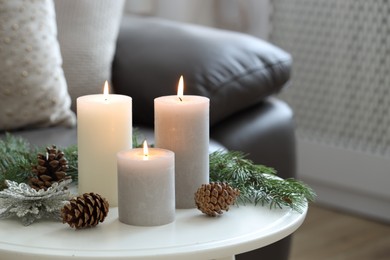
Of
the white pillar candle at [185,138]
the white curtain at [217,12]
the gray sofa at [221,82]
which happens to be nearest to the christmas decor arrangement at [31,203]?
the white pillar candle at [185,138]

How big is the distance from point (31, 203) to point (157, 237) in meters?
0.17

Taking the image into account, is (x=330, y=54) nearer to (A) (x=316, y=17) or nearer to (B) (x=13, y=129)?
(A) (x=316, y=17)

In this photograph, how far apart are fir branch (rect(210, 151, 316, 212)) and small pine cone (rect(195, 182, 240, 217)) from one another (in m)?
0.06

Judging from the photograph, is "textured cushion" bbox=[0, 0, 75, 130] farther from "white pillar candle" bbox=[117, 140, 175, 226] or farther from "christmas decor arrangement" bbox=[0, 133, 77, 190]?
"white pillar candle" bbox=[117, 140, 175, 226]

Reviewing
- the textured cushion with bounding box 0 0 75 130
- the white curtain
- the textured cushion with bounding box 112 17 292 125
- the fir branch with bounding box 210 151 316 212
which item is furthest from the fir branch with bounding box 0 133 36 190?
the white curtain

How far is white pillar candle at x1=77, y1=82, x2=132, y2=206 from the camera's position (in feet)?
3.45

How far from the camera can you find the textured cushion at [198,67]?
1753mm

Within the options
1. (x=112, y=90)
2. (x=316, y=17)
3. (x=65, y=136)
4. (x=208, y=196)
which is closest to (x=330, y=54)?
(x=316, y=17)

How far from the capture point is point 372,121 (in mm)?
2398

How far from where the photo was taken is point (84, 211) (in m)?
0.96

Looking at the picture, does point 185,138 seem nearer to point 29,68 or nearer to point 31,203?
point 31,203

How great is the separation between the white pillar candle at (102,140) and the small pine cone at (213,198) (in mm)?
119

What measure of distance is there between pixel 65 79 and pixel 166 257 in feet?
3.28

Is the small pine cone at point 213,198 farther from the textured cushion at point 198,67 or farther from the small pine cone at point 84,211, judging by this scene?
the textured cushion at point 198,67
